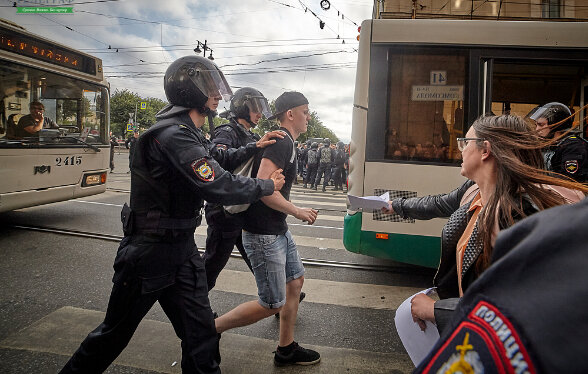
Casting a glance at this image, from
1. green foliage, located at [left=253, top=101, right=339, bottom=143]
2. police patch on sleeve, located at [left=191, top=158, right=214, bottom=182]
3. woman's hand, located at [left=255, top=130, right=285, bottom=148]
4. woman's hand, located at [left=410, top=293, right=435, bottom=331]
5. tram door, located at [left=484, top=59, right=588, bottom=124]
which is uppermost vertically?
green foliage, located at [left=253, top=101, right=339, bottom=143]

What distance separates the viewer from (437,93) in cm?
400

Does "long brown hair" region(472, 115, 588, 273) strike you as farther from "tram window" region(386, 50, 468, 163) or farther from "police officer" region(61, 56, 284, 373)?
"tram window" region(386, 50, 468, 163)

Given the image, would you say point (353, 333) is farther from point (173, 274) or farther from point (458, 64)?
point (458, 64)

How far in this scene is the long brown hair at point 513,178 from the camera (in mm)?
1275

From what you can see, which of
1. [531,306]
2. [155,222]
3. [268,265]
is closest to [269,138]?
[268,265]

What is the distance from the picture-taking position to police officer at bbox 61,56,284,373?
6.07 ft

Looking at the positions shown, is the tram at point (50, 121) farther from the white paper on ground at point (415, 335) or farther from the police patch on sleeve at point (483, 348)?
the police patch on sleeve at point (483, 348)

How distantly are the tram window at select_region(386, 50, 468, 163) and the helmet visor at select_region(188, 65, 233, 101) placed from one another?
2355mm

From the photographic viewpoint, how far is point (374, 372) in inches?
101

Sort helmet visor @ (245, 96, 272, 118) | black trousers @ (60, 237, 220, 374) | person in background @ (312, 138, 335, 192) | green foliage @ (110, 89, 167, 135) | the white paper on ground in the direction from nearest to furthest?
the white paper on ground, black trousers @ (60, 237, 220, 374), helmet visor @ (245, 96, 272, 118), person in background @ (312, 138, 335, 192), green foliage @ (110, 89, 167, 135)

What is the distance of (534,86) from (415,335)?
696 centimetres

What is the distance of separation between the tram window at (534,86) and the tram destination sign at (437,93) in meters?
1.61

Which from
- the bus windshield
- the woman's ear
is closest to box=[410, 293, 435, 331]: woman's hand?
the woman's ear

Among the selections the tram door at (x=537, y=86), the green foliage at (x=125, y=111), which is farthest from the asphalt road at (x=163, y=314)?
the green foliage at (x=125, y=111)
